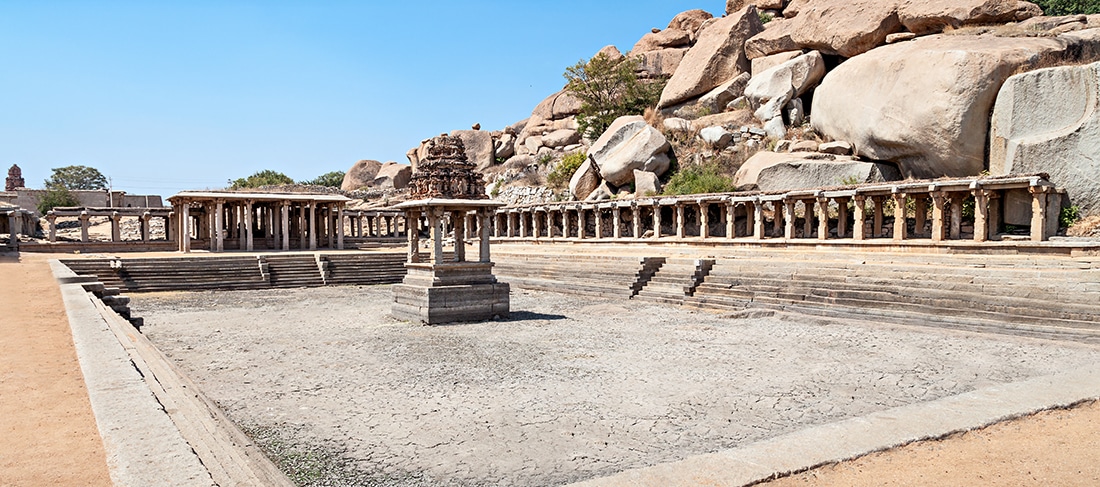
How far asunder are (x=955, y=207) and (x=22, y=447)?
2108cm

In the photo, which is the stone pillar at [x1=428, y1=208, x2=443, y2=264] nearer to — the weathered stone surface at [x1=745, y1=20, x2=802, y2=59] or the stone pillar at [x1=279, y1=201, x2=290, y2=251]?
the stone pillar at [x1=279, y1=201, x2=290, y2=251]

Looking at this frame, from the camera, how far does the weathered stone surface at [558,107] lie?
5406cm

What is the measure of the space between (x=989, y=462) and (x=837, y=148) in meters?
24.4

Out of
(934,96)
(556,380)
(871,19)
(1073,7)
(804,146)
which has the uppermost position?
(1073,7)

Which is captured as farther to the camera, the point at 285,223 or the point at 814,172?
the point at 285,223

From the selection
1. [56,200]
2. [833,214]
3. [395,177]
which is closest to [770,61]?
[833,214]

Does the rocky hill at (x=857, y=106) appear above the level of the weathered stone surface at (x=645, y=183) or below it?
above

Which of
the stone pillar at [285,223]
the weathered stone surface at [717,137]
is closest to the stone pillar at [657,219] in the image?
the weathered stone surface at [717,137]

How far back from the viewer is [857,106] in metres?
25.8

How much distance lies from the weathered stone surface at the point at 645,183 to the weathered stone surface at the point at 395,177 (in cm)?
2904

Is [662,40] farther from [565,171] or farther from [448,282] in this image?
[448,282]

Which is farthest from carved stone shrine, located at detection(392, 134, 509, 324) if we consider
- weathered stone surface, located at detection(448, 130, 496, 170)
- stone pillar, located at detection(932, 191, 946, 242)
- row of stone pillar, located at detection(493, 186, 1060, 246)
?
weathered stone surface, located at detection(448, 130, 496, 170)

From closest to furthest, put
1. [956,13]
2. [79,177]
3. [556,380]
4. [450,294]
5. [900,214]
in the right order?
1. [556,380]
2. [450,294]
3. [900,214]
4. [956,13]
5. [79,177]

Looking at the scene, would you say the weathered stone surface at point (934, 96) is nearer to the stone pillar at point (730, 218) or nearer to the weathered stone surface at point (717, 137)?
the stone pillar at point (730, 218)
